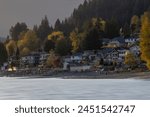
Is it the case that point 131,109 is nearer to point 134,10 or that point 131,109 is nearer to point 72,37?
point 72,37

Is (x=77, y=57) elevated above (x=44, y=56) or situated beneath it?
situated beneath

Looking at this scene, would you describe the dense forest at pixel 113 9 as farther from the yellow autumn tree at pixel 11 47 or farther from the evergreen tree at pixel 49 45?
the yellow autumn tree at pixel 11 47

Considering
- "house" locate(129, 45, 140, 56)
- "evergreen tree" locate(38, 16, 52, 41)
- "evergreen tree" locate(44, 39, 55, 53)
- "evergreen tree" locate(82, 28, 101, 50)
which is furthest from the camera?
"evergreen tree" locate(82, 28, 101, 50)

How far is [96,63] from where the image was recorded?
87.1m

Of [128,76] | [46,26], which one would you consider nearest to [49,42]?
[46,26]

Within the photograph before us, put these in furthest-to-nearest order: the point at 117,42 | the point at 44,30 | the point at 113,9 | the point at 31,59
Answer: the point at 113,9 < the point at 117,42 < the point at 31,59 < the point at 44,30

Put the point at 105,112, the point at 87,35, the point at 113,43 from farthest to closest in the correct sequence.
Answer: the point at 113,43, the point at 87,35, the point at 105,112

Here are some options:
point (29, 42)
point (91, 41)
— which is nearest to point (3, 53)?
point (29, 42)

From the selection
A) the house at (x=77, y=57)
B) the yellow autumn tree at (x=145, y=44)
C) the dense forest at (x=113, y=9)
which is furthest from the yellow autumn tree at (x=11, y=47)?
the dense forest at (x=113, y=9)

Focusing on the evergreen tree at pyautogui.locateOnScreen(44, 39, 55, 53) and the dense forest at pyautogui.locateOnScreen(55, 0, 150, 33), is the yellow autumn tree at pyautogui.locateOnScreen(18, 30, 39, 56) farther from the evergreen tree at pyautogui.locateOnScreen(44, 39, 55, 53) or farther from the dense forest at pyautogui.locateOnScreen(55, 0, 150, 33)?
the dense forest at pyautogui.locateOnScreen(55, 0, 150, 33)

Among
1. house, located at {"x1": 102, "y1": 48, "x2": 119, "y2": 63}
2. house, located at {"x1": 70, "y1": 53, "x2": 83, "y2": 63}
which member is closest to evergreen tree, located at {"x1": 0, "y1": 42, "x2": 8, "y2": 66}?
house, located at {"x1": 70, "y1": 53, "x2": 83, "y2": 63}

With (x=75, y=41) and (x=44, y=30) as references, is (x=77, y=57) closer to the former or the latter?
(x=75, y=41)

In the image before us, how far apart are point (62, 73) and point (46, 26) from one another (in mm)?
8301

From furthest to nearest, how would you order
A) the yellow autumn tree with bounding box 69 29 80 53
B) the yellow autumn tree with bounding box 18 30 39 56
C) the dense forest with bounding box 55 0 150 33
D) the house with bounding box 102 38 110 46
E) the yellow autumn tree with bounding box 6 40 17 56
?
the dense forest with bounding box 55 0 150 33 < the house with bounding box 102 38 110 46 < the yellow autumn tree with bounding box 69 29 80 53 < the yellow autumn tree with bounding box 6 40 17 56 < the yellow autumn tree with bounding box 18 30 39 56
